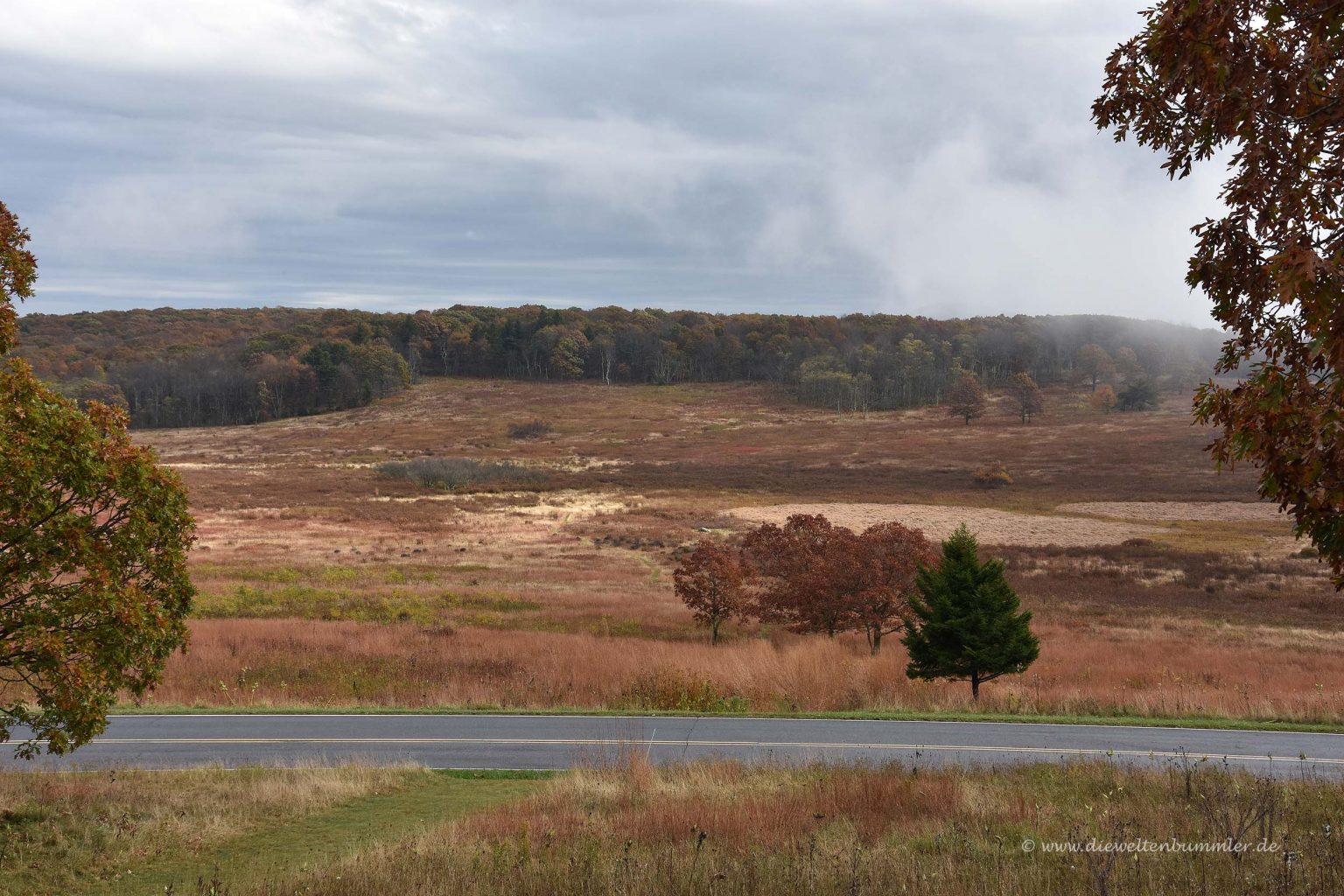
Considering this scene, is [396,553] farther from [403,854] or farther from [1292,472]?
[1292,472]

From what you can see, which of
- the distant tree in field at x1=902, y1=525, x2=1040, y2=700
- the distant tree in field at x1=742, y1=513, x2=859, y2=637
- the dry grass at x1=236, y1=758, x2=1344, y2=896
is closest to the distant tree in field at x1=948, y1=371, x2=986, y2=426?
the distant tree in field at x1=742, y1=513, x2=859, y2=637

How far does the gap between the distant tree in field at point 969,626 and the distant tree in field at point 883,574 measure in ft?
26.0

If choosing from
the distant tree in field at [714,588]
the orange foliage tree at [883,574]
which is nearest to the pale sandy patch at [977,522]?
the orange foliage tree at [883,574]

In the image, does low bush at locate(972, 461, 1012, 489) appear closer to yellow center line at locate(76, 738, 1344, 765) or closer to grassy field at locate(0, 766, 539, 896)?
yellow center line at locate(76, 738, 1344, 765)

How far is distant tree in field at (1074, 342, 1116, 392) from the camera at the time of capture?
173 m

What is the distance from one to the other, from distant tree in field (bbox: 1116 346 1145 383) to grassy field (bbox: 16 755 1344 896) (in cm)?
17550

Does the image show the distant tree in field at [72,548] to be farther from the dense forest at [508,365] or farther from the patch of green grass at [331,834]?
the dense forest at [508,365]

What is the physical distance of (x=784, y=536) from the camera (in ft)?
117

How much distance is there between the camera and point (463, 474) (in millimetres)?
92250

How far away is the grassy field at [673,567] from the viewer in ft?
74.3

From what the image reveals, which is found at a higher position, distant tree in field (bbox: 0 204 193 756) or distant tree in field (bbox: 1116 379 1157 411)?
distant tree in field (bbox: 1116 379 1157 411)

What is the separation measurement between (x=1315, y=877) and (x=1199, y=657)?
2439 cm

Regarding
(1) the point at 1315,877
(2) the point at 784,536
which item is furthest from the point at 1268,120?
(2) the point at 784,536

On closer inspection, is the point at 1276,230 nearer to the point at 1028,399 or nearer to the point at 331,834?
the point at 331,834
